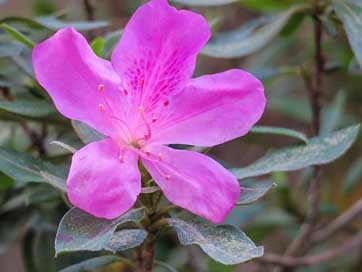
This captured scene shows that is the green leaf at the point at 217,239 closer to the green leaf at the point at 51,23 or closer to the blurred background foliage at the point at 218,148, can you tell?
the blurred background foliage at the point at 218,148

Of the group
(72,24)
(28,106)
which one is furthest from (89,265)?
(72,24)

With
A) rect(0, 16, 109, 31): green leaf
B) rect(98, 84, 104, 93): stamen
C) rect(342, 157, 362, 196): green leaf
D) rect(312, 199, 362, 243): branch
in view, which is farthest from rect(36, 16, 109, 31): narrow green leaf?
rect(342, 157, 362, 196): green leaf

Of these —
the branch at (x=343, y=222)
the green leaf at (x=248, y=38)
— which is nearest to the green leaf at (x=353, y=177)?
the branch at (x=343, y=222)

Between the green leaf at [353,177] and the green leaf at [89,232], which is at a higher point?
the green leaf at [89,232]

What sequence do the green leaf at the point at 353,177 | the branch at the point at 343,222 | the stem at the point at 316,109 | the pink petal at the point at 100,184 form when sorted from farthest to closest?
the green leaf at the point at 353,177 < the branch at the point at 343,222 < the stem at the point at 316,109 < the pink petal at the point at 100,184

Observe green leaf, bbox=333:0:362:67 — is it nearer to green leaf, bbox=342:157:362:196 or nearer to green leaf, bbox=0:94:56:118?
green leaf, bbox=0:94:56:118

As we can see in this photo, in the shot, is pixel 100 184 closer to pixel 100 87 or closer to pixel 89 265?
pixel 100 87
